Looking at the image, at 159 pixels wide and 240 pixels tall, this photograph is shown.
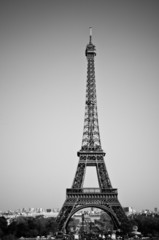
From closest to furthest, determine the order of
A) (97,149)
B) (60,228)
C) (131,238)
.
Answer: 1. (131,238)
2. (60,228)
3. (97,149)

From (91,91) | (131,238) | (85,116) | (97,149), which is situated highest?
(91,91)

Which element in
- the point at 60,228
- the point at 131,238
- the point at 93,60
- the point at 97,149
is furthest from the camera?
the point at 93,60

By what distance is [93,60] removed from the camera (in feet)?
239

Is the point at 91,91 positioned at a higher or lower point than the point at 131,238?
higher

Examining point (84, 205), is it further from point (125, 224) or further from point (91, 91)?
point (91, 91)

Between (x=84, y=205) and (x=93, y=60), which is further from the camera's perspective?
(x=93, y=60)

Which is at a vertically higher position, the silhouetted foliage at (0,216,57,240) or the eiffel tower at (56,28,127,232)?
the eiffel tower at (56,28,127,232)

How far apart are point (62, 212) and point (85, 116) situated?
20.0 meters

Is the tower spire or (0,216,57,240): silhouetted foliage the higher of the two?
the tower spire

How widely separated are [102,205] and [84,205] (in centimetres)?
336

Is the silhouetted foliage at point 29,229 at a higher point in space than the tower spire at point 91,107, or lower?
lower

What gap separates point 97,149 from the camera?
220ft

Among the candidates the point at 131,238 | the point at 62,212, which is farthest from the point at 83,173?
the point at 131,238

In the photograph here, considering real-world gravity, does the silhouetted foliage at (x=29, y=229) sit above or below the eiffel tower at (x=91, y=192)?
below
